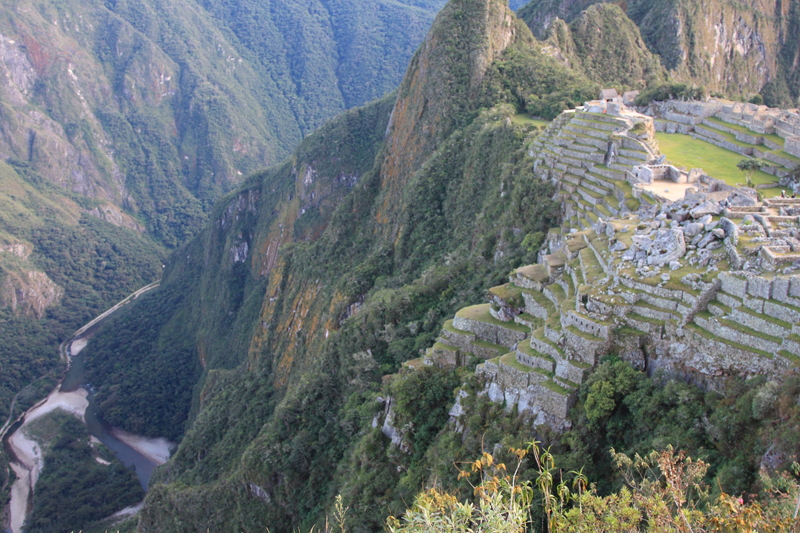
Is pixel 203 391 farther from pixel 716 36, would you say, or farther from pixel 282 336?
pixel 716 36

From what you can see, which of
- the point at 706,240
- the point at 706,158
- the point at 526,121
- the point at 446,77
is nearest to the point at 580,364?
the point at 706,240

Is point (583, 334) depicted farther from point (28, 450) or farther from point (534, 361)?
point (28, 450)

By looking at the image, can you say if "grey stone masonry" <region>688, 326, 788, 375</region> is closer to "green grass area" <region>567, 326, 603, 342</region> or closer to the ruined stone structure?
the ruined stone structure

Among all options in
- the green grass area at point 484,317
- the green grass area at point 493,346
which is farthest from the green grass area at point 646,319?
the green grass area at point 493,346

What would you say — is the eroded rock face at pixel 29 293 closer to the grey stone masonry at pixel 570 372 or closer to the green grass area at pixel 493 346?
the green grass area at pixel 493 346

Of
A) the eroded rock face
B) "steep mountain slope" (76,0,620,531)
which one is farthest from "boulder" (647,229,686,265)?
the eroded rock face

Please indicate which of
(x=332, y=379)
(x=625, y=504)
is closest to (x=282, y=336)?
(x=332, y=379)
